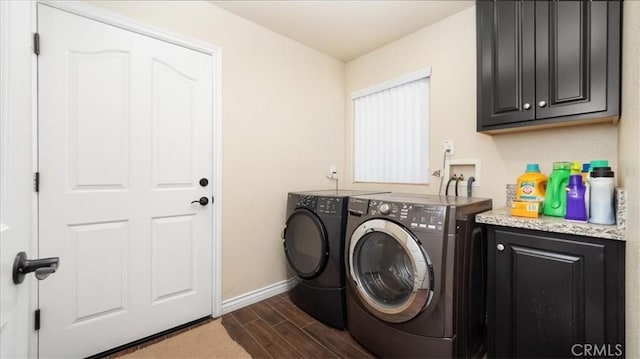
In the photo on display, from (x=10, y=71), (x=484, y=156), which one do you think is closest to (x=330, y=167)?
(x=484, y=156)

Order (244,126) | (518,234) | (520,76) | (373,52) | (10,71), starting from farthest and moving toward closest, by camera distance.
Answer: (373,52) → (244,126) → (520,76) → (518,234) → (10,71)

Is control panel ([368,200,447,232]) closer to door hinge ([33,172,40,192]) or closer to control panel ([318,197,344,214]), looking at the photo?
control panel ([318,197,344,214])

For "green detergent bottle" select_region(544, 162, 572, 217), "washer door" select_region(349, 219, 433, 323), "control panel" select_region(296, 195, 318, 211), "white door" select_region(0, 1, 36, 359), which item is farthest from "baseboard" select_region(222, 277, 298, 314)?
"green detergent bottle" select_region(544, 162, 572, 217)

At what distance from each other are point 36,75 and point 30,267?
4.43ft

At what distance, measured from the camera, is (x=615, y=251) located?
111 centimetres

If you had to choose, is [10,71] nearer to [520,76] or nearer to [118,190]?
[118,190]

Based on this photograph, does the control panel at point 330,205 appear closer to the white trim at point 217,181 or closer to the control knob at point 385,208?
the control knob at point 385,208

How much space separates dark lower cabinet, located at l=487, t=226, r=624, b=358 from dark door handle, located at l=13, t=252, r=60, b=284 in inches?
69.1

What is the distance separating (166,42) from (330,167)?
172cm

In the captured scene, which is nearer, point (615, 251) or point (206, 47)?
point (615, 251)

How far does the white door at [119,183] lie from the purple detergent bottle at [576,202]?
7.10ft

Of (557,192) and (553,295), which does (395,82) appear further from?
(553,295)

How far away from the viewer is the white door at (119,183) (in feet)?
4.78

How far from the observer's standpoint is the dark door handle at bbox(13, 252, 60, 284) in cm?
59
